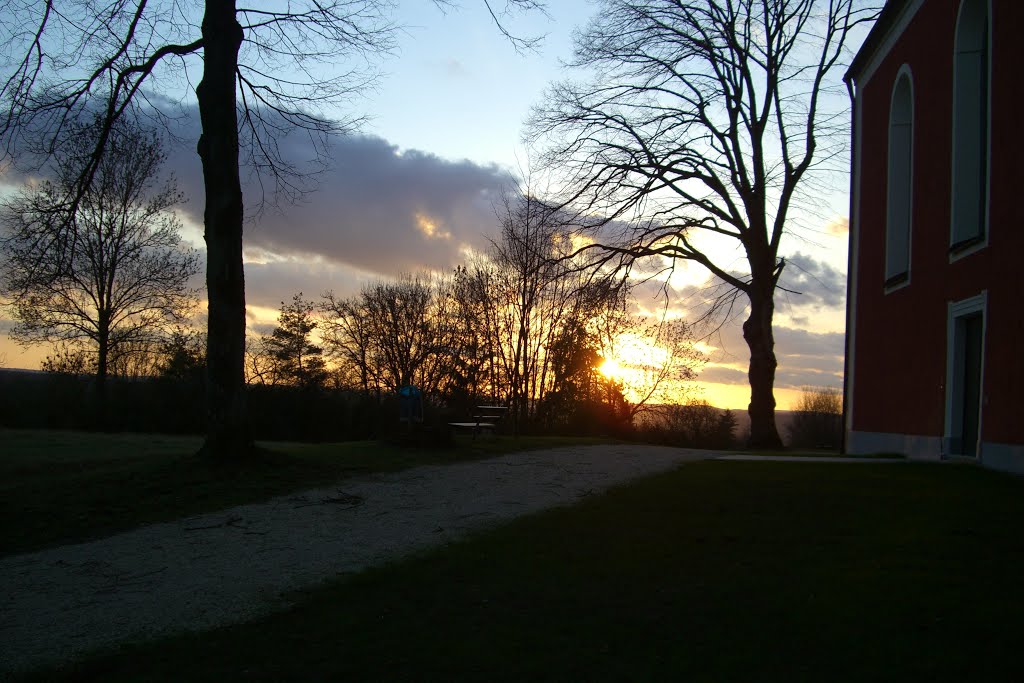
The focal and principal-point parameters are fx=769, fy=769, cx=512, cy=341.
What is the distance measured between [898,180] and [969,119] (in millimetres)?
Result: 4448

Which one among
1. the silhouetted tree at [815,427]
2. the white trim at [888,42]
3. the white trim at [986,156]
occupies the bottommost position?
the silhouetted tree at [815,427]

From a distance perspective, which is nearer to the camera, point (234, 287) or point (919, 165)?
point (234, 287)

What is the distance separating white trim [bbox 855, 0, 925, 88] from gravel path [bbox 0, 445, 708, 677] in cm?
1213

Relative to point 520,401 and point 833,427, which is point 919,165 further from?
point 833,427

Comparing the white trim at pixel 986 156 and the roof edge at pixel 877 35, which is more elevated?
the roof edge at pixel 877 35

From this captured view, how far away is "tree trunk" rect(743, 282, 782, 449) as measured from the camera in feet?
82.6

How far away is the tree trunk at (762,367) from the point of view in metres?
25.2

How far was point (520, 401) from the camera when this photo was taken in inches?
1449

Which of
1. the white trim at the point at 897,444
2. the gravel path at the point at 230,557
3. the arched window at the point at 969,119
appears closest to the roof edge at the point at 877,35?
the arched window at the point at 969,119

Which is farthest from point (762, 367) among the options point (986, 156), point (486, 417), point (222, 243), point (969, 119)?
point (222, 243)

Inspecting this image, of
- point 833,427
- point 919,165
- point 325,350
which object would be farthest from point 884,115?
point 833,427

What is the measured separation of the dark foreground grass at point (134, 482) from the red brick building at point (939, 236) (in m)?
8.89

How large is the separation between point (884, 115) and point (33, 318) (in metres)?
32.1

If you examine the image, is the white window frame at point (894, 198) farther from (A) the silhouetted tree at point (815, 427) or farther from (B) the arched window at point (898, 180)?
(A) the silhouetted tree at point (815, 427)
